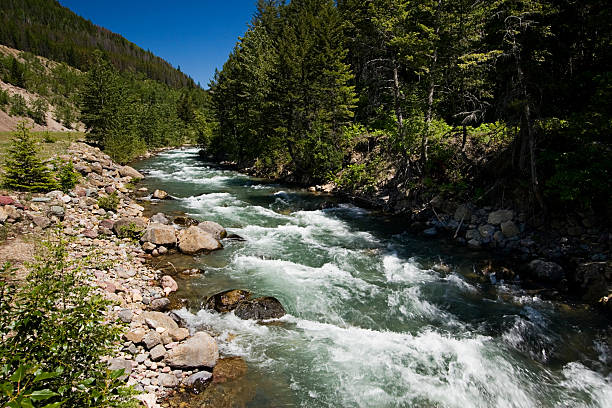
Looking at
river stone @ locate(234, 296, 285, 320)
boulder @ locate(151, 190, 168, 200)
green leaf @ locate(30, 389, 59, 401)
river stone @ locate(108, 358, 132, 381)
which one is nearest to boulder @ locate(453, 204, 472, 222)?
river stone @ locate(234, 296, 285, 320)

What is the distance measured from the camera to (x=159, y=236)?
11.3 metres

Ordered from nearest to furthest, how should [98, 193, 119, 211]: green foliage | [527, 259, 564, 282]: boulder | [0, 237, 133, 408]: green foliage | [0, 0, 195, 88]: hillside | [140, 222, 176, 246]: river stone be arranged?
[0, 237, 133, 408]: green foliage < [527, 259, 564, 282]: boulder < [140, 222, 176, 246]: river stone < [98, 193, 119, 211]: green foliage < [0, 0, 195, 88]: hillside

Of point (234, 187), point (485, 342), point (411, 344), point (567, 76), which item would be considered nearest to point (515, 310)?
point (485, 342)

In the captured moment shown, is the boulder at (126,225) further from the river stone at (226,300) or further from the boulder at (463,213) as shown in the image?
the boulder at (463,213)

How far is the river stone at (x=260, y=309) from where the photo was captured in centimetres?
781

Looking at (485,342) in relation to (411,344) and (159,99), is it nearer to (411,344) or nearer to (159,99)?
(411,344)

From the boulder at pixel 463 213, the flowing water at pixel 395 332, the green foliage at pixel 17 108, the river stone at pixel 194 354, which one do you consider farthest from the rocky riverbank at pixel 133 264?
the green foliage at pixel 17 108

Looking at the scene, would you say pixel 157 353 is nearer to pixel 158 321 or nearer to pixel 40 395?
→ pixel 158 321

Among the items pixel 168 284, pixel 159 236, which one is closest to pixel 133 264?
pixel 168 284

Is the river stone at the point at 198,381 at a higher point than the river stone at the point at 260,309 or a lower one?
lower

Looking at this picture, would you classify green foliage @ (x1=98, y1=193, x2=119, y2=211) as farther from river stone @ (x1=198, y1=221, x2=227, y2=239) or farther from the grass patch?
river stone @ (x1=198, y1=221, x2=227, y2=239)

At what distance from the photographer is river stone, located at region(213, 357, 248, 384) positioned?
589 centimetres

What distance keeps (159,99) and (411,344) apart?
98772mm

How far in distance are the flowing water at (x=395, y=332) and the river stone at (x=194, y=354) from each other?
1.79ft
